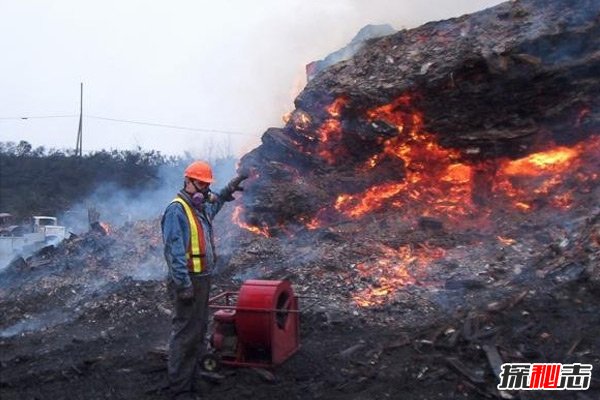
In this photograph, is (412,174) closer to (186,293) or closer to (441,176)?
(441,176)

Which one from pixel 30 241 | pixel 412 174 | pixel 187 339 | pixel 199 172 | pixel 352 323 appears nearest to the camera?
pixel 187 339

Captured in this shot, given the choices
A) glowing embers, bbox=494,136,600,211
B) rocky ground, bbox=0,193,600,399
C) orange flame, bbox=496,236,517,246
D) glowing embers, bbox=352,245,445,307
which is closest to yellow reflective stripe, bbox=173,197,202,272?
rocky ground, bbox=0,193,600,399

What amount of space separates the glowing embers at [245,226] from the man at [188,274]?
580 cm

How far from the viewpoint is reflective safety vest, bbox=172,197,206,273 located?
5.23 meters

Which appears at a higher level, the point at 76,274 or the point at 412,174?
the point at 412,174

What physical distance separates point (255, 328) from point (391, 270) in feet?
11.9

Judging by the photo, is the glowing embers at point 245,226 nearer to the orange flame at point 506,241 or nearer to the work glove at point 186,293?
the orange flame at point 506,241

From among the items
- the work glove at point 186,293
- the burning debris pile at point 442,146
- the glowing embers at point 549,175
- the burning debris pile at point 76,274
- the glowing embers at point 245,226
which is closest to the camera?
the work glove at point 186,293

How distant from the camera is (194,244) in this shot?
5254 millimetres

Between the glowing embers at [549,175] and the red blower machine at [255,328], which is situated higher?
the glowing embers at [549,175]

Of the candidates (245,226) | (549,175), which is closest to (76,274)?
(245,226)

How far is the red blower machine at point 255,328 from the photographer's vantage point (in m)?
5.26

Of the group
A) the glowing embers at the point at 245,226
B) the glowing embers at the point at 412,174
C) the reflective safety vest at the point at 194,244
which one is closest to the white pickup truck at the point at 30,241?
the glowing embers at the point at 245,226

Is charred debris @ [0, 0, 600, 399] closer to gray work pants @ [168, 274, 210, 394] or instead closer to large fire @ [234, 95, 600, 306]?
large fire @ [234, 95, 600, 306]
